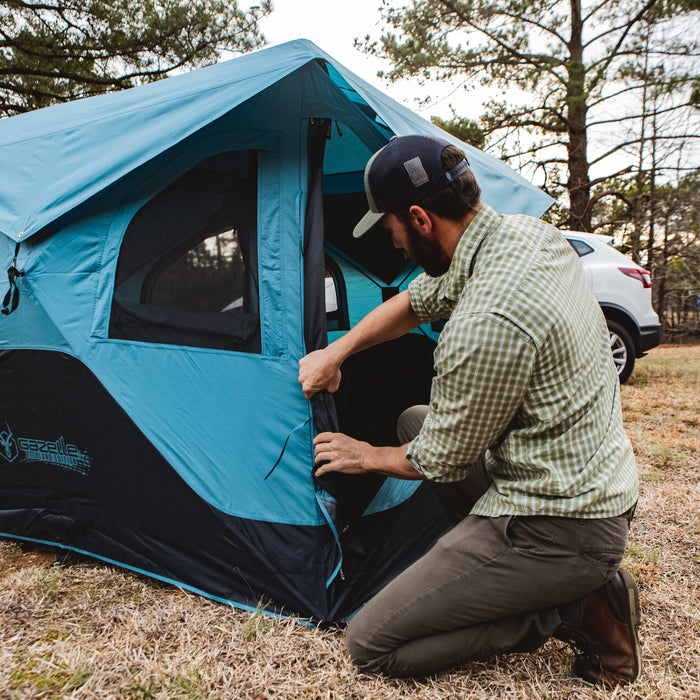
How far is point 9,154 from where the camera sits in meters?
2.42

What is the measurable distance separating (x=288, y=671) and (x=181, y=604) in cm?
54

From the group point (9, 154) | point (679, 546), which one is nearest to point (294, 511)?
point (679, 546)

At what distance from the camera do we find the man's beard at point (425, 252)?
161 centimetres

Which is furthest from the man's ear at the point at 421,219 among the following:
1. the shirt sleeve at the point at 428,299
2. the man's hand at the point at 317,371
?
the man's hand at the point at 317,371

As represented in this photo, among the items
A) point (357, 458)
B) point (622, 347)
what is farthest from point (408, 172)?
point (622, 347)

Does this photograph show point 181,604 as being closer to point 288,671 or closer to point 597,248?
point 288,671

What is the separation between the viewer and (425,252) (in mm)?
1640

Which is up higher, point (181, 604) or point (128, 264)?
point (128, 264)

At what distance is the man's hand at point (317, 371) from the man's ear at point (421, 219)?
1.71 feet

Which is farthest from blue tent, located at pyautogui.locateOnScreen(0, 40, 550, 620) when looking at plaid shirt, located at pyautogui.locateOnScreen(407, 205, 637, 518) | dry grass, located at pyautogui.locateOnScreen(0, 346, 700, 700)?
plaid shirt, located at pyautogui.locateOnScreen(407, 205, 637, 518)

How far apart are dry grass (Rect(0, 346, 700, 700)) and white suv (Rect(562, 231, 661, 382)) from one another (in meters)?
3.47

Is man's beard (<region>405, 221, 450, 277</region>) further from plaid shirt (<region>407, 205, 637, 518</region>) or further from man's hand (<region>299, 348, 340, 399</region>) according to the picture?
man's hand (<region>299, 348, 340, 399</region>)

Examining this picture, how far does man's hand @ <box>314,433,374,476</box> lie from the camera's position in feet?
5.82

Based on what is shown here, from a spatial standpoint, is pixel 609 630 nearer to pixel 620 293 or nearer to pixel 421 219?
pixel 421 219
